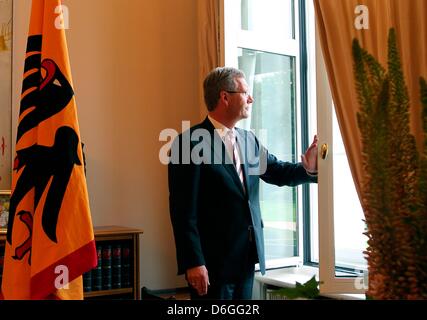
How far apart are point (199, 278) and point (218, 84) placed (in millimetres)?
823

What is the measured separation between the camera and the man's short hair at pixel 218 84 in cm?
225

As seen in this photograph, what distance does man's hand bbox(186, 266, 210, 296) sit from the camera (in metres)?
2.07

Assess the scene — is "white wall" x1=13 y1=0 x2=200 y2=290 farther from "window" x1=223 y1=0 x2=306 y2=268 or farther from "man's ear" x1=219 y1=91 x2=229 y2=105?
"man's ear" x1=219 y1=91 x2=229 y2=105

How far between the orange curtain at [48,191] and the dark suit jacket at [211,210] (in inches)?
14.9

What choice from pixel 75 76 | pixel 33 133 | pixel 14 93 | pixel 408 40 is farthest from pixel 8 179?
pixel 408 40

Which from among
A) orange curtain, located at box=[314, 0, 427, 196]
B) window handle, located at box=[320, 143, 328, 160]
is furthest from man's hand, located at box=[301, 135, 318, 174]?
orange curtain, located at box=[314, 0, 427, 196]

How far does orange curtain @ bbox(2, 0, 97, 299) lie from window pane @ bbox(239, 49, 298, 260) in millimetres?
1357

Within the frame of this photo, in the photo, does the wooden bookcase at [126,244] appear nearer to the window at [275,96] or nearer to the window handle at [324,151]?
the window at [275,96]

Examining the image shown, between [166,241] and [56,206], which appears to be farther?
[166,241]

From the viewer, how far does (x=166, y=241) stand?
10.7ft

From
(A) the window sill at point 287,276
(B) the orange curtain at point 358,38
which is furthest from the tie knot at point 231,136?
(A) the window sill at point 287,276

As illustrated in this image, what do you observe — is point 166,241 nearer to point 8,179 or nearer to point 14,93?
point 8,179

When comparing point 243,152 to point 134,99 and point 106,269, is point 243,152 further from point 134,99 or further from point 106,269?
point 134,99
